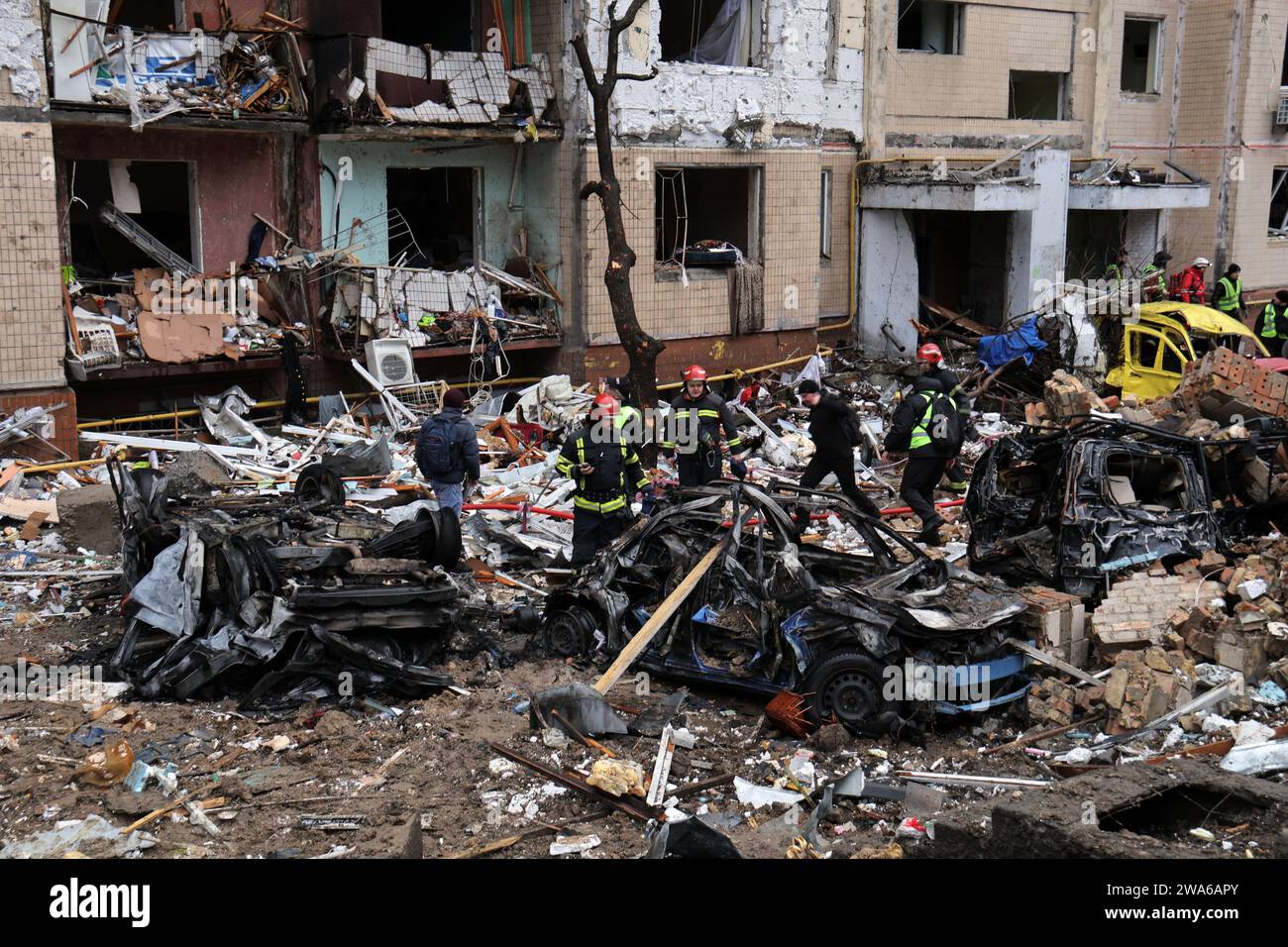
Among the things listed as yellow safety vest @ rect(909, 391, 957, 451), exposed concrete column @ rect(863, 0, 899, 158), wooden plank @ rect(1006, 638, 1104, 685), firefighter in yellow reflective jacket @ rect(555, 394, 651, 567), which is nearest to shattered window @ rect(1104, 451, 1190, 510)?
yellow safety vest @ rect(909, 391, 957, 451)

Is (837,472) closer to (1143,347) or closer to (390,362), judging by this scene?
(390,362)

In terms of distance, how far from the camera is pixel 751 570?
953 centimetres

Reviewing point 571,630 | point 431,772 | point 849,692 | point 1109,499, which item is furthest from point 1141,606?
point 431,772

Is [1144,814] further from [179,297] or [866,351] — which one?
[866,351]

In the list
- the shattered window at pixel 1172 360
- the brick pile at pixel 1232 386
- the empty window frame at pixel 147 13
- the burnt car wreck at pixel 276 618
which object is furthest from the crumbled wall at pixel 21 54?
the shattered window at pixel 1172 360

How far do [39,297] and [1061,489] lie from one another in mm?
11557

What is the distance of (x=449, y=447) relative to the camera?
1260 centimetres

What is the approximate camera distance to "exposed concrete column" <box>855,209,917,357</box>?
24484 millimetres

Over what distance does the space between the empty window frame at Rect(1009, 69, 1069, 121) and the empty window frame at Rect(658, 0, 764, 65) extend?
7344 mm

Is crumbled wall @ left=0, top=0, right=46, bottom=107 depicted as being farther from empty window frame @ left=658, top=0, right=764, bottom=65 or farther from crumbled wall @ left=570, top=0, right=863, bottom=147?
empty window frame @ left=658, top=0, right=764, bottom=65

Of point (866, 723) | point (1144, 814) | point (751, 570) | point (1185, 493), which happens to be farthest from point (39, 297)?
point (1144, 814)

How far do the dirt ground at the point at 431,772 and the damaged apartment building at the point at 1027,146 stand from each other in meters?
15.7

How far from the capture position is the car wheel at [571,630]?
34.1ft

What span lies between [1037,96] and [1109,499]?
744 inches
